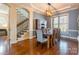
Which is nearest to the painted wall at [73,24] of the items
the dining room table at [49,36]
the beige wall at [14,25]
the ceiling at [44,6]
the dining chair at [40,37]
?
the ceiling at [44,6]

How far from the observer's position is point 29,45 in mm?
2234

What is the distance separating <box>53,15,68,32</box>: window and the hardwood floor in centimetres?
24

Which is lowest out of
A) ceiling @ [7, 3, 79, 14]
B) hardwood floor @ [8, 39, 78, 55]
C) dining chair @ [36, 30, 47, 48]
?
hardwood floor @ [8, 39, 78, 55]

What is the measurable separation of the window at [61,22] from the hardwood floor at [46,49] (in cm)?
24

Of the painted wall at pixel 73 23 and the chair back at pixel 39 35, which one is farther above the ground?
the painted wall at pixel 73 23

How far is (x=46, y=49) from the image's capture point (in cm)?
223

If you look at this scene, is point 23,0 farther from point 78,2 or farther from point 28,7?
point 78,2

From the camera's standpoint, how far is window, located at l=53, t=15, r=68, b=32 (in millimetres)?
2230

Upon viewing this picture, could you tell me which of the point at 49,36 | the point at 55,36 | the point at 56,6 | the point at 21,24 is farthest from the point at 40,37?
the point at 56,6

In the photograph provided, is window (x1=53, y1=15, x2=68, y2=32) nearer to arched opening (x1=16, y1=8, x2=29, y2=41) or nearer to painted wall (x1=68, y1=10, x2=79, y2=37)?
painted wall (x1=68, y1=10, x2=79, y2=37)

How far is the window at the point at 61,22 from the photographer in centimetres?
223

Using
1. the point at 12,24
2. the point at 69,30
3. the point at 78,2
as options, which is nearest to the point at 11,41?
the point at 12,24

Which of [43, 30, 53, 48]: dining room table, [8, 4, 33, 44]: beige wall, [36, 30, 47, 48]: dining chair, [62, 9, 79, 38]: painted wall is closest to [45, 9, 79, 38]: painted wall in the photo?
[62, 9, 79, 38]: painted wall

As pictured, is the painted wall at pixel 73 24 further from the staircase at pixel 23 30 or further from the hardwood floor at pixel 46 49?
the staircase at pixel 23 30
